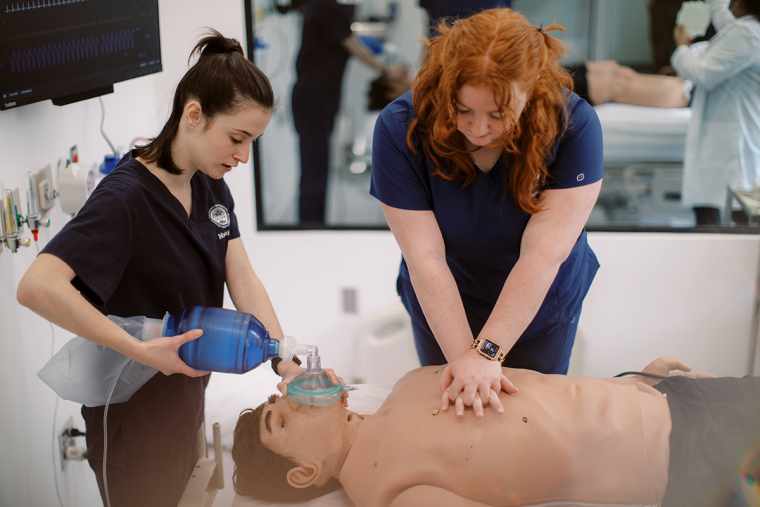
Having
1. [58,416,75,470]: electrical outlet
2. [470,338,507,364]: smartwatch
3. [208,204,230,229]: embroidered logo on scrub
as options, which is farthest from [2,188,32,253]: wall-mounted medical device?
[470,338,507,364]: smartwatch

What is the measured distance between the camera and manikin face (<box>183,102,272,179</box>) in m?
1.14

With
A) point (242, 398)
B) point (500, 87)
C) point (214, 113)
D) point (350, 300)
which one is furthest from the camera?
point (350, 300)

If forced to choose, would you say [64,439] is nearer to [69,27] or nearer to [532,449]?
[69,27]

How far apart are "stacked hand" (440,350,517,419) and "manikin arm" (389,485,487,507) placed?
154mm

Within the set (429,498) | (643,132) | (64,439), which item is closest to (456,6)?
(643,132)

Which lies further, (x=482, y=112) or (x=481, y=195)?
(x=481, y=195)

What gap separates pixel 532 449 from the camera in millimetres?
1207

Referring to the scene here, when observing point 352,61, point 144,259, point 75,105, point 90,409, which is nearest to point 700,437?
point 144,259

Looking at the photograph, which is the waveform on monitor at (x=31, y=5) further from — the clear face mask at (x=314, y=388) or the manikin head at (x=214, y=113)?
the clear face mask at (x=314, y=388)

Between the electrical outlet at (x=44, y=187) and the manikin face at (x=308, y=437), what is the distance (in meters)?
0.84

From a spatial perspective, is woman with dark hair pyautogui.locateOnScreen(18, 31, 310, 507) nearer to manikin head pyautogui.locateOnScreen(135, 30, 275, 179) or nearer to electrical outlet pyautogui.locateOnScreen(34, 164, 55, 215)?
manikin head pyautogui.locateOnScreen(135, 30, 275, 179)

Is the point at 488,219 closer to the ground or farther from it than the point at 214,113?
closer to the ground

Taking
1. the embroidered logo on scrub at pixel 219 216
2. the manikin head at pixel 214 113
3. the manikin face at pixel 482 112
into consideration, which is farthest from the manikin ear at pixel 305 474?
the manikin face at pixel 482 112

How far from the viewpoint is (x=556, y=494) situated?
120cm
